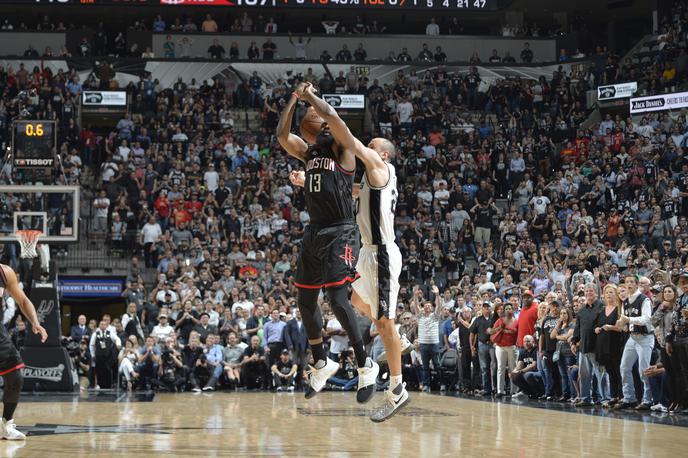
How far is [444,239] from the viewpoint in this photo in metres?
24.0

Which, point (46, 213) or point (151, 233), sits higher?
point (46, 213)

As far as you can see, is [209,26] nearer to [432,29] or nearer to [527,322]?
[432,29]

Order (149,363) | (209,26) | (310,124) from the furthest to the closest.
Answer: (209,26) → (149,363) → (310,124)

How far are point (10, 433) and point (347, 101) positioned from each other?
22037 mm

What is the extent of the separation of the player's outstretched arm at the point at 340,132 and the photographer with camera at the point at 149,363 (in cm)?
1210

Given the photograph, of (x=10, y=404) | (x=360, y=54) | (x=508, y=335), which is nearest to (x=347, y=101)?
(x=360, y=54)

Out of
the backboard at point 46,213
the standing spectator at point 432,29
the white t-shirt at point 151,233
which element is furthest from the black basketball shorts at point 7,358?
the standing spectator at point 432,29

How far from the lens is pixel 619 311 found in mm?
13539

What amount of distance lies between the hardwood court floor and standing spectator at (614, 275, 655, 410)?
1.27 meters

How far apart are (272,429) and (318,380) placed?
244 cm

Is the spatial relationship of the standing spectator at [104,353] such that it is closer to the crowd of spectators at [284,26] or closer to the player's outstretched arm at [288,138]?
the player's outstretched arm at [288,138]

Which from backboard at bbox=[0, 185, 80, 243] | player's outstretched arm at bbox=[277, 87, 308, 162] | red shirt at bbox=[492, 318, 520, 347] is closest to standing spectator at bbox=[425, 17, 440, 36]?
backboard at bbox=[0, 185, 80, 243]

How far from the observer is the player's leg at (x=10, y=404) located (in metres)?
9.01

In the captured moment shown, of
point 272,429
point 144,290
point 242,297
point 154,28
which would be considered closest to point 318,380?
point 272,429
